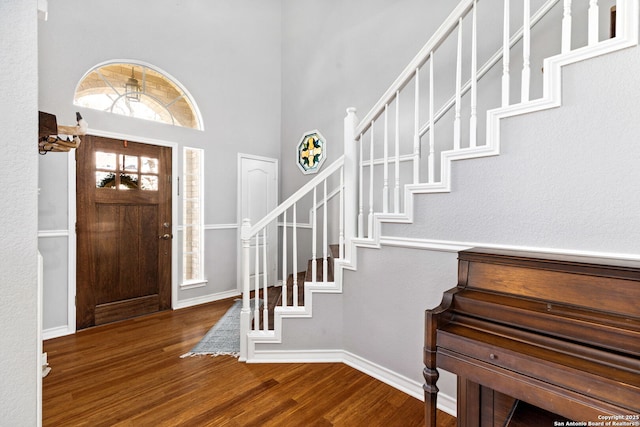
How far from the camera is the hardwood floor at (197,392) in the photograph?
1.67 meters

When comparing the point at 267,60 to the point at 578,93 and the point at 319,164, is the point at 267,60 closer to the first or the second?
the point at 319,164

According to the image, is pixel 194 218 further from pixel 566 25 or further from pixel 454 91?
pixel 566 25

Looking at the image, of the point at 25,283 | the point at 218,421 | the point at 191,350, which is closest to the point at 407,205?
the point at 218,421

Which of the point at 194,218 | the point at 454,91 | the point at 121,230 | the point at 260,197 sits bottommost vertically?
the point at 121,230

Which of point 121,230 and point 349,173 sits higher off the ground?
point 349,173

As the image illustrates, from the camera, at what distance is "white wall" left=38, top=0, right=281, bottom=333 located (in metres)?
2.69

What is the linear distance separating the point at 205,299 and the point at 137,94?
8.47 ft

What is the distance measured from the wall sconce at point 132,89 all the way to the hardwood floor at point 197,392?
8.37 feet

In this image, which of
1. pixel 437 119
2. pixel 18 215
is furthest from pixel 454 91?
pixel 18 215

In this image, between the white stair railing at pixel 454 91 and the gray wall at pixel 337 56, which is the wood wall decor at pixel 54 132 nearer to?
the white stair railing at pixel 454 91

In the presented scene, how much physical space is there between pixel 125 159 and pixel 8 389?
2.66 m

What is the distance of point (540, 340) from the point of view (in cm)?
103

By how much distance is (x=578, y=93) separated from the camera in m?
1.29

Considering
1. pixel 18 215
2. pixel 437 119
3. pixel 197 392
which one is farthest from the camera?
pixel 437 119
